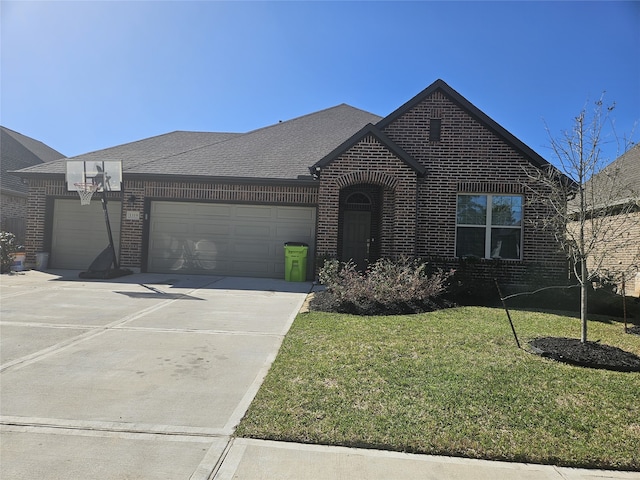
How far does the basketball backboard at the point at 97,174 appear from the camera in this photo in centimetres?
1193

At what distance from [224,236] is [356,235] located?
427cm

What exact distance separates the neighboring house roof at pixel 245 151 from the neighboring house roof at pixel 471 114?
11.1 feet

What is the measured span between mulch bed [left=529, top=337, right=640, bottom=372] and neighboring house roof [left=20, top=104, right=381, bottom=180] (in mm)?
8413

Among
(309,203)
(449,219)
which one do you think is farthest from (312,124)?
(449,219)

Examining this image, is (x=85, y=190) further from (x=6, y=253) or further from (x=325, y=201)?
(x=325, y=201)

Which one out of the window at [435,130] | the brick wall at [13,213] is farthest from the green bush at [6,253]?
the window at [435,130]

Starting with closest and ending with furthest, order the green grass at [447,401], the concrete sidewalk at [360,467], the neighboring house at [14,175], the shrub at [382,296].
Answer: the concrete sidewalk at [360,467] < the green grass at [447,401] < the shrub at [382,296] < the neighboring house at [14,175]

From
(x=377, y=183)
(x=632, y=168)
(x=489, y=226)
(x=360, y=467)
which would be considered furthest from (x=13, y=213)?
(x=632, y=168)

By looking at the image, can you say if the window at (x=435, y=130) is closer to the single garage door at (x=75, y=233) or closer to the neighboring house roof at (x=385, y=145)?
the neighboring house roof at (x=385, y=145)

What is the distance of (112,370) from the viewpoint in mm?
4391

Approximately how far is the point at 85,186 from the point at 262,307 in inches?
311

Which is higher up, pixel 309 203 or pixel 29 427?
pixel 309 203

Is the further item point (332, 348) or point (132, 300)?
point (132, 300)

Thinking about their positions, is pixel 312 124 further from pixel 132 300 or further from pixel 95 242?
pixel 132 300
